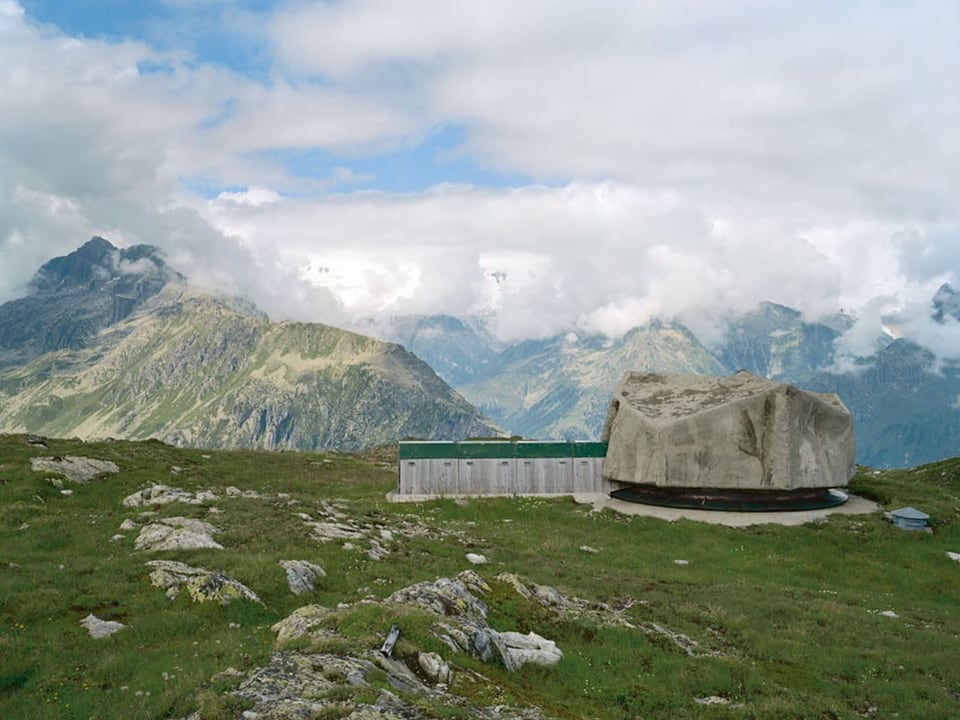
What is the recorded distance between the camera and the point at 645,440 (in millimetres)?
64125

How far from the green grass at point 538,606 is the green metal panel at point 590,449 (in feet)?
35.2

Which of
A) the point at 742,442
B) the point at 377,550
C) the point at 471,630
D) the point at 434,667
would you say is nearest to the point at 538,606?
the point at 471,630

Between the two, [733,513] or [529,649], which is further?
[733,513]

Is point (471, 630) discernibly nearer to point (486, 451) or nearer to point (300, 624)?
point (300, 624)

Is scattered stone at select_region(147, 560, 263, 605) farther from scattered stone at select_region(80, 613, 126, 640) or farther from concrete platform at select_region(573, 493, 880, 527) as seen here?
concrete platform at select_region(573, 493, 880, 527)

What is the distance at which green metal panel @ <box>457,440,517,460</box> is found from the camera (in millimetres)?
67750

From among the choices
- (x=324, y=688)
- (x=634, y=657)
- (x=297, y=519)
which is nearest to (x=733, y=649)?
(x=634, y=657)

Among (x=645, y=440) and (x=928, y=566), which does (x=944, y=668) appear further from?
(x=645, y=440)

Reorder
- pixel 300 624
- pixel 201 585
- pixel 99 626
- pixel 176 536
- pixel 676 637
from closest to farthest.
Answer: pixel 300 624, pixel 99 626, pixel 201 585, pixel 676 637, pixel 176 536

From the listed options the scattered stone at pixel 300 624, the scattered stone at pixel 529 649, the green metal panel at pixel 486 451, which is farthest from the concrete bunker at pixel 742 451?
the scattered stone at pixel 300 624

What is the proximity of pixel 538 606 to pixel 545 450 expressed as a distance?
42.1 meters

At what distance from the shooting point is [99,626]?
2197 centimetres

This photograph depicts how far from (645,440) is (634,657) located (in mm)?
41889

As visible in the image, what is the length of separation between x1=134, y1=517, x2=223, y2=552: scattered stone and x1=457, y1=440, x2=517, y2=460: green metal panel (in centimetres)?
3380
